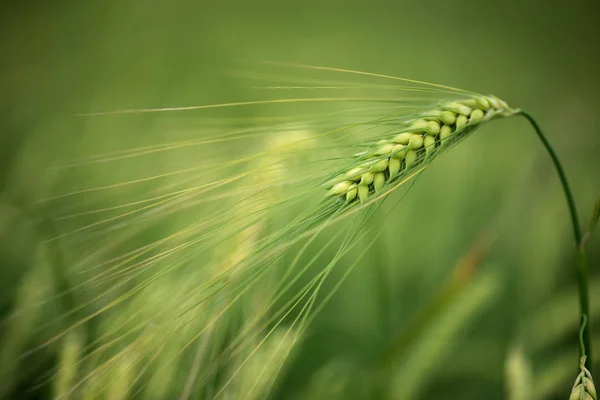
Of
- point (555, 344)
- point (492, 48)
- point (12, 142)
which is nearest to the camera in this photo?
point (555, 344)

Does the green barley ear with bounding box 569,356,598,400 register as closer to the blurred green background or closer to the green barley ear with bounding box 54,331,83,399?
the blurred green background

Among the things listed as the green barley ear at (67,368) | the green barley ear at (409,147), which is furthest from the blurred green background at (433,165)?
the green barley ear at (409,147)

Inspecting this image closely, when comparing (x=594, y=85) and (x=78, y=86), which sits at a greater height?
(x=78, y=86)

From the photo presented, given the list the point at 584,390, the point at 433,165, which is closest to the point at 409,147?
the point at 584,390

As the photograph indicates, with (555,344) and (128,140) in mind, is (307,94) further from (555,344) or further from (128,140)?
(555,344)

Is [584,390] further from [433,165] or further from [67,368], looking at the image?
[433,165]

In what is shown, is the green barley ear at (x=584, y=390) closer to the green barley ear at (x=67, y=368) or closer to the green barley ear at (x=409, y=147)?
the green barley ear at (x=409, y=147)

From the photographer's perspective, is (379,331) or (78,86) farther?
(78,86)

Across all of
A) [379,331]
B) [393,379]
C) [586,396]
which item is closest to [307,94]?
[379,331]
